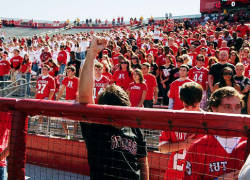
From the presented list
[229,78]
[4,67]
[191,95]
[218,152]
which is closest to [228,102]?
[218,152]

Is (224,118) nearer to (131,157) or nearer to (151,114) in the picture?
(151,114)

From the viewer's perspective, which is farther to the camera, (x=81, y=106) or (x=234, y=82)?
(x=234, y=82)

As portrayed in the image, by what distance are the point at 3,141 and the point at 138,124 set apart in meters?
1.77

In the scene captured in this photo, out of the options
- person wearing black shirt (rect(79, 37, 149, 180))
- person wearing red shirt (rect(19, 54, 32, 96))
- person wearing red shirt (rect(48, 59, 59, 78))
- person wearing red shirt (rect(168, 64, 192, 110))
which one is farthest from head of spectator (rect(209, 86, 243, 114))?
person wearing red shirt (rect(19, 54, 32, 96))

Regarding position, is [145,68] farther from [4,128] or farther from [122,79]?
[4,128]

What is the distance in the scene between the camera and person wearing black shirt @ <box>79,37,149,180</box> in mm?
2127

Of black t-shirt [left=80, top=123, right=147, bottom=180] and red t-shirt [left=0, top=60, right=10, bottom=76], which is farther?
red t-shirt [left=0, top=60, right=10, bottom=76]

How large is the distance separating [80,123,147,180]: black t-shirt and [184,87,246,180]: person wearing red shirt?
0.37 metres

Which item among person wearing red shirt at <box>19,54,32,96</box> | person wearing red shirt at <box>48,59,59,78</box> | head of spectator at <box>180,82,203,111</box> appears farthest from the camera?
person wearing red shirt at <box>19,54,32,96</box>

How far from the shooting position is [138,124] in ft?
6.15

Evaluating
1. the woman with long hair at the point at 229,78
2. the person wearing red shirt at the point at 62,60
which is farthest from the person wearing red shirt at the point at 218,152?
the person wearing red shirt at the point at 62,60

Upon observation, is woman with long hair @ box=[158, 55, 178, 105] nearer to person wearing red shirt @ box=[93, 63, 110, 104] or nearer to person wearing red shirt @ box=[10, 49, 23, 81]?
person wearing red shirt @ box=[93, 63, 110, 104]

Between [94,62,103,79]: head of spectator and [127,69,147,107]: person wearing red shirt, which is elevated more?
[94,62,103,79]: head of spectator

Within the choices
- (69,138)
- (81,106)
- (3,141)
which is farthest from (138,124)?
(69,138)
